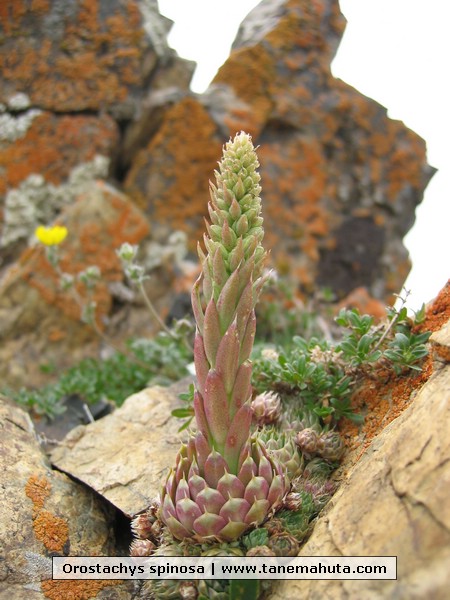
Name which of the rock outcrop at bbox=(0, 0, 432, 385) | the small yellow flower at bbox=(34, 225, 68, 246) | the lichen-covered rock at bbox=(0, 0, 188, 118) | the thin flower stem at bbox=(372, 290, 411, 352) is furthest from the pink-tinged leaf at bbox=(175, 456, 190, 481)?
the lichen-covered rock at bbox=(0, 0, 188, 118)

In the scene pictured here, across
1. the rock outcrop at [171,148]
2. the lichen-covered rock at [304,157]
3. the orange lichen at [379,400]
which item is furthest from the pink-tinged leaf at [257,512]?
the lichen-covered rock at [304,157]

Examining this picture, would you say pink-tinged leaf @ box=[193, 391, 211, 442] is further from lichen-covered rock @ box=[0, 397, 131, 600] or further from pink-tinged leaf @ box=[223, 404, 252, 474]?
lichen-covered rock @ box=[0, 397, 131, 600]

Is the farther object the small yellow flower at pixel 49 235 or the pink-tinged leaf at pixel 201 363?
the small yellow flower at pixel 49 235

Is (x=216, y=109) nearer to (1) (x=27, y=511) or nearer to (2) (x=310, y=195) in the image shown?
(2) (x=310, y=195)

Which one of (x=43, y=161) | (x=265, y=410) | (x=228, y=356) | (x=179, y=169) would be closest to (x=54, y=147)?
(x=43, y=161)

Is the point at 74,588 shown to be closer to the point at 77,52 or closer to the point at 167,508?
the point at 167,508

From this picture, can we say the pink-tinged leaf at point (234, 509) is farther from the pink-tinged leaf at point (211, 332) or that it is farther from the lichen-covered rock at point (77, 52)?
the lichen-covered rock at point (77, 52)

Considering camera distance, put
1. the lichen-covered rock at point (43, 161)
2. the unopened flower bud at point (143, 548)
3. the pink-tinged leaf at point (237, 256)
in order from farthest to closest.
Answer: the lichen-covered rock at point (43, 161) < the unopened flower bud at point (143, 548) < the pink-tinged leaf at point (237, 256)
